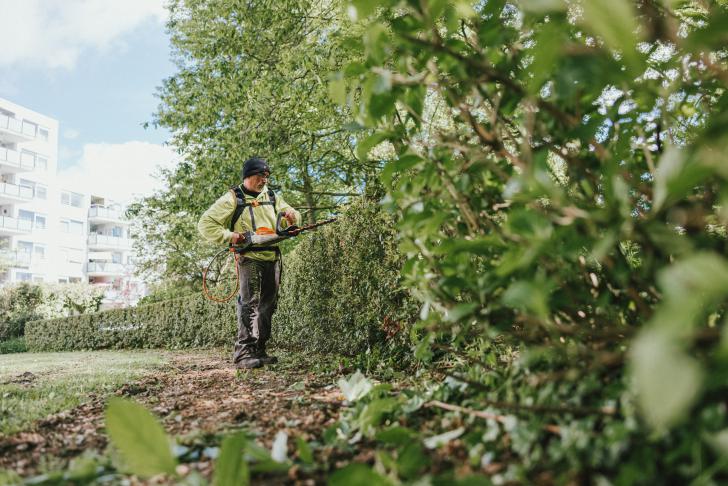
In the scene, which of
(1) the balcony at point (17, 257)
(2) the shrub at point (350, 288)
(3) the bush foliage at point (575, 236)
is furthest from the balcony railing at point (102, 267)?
(3) the bush foliage at point (575, 236)

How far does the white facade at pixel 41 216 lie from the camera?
153ft

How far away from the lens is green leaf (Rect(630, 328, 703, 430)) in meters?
0.60

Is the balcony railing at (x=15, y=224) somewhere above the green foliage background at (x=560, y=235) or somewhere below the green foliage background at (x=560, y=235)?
above

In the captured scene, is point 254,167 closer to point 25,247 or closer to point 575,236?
point 575,236

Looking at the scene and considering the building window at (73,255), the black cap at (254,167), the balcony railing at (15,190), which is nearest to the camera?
the black cap at (254,167)

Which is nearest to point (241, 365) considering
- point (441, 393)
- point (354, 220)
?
point (354, 220)

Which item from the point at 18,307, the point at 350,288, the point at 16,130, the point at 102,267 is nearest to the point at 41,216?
the point at 16,130

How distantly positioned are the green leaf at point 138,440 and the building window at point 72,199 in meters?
65.6

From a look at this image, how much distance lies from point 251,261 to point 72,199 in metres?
63.6

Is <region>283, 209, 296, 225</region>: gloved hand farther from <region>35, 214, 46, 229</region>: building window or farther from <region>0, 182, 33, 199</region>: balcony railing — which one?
<region>35, 214, 46, 229</region>: building window

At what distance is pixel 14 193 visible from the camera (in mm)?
47250

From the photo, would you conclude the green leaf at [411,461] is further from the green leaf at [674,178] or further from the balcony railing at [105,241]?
the balcony railing at [105,241]

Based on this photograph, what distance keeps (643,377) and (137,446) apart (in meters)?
1.23

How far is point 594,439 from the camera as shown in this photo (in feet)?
4.09
